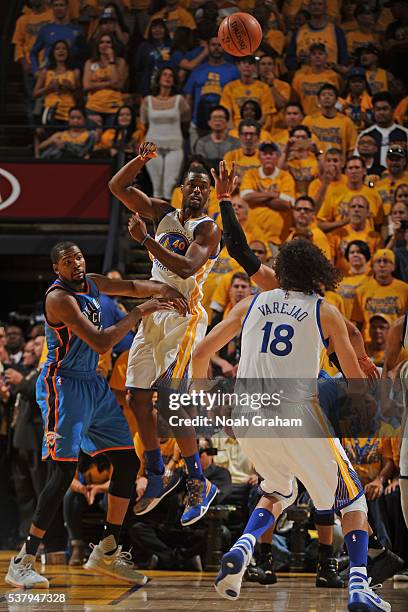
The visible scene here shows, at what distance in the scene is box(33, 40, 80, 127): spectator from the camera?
1196 cm

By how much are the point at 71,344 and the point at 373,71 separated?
7.34 meters

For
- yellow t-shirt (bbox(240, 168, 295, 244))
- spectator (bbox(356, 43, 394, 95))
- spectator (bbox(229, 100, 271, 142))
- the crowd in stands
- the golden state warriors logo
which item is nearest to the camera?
the golden state warriors logo

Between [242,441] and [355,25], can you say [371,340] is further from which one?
[355,25]

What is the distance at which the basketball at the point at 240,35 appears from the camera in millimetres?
7262

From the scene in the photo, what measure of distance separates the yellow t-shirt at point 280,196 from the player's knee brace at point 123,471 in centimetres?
407

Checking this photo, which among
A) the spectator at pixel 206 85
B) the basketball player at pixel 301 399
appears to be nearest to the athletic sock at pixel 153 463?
the basketball player at pixel 301 399

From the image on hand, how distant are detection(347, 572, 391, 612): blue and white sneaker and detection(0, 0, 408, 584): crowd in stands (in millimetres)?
2346

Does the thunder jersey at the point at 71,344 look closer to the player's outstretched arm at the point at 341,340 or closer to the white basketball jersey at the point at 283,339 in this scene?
the white basketball jersey at the point at 283,339

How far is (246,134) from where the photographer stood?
1030 cm

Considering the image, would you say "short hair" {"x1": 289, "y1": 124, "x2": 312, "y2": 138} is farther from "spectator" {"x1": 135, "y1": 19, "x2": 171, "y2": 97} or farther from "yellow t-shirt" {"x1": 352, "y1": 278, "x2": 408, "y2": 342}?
"spectator" {"x1": 135, "y1": 19, "x2": 171, "y2": 97}

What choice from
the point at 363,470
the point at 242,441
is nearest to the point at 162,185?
the point at 363,470

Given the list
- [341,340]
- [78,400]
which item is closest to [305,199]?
[78,400]

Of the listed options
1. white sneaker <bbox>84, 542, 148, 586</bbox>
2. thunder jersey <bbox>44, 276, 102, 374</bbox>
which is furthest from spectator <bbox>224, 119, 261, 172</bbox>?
white sneaker <bbox>84, 542, 148, 586</bbox>

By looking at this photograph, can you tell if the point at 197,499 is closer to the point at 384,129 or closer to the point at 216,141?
the point at 216,141
